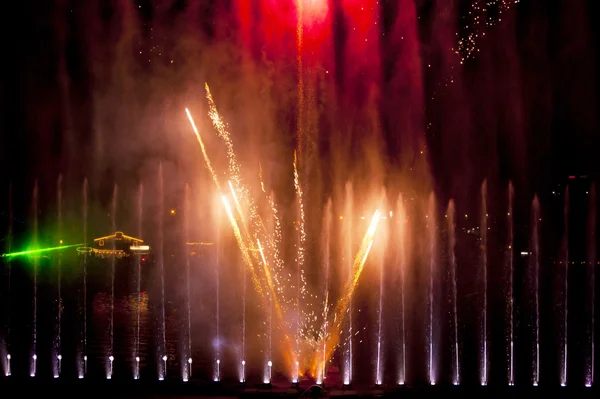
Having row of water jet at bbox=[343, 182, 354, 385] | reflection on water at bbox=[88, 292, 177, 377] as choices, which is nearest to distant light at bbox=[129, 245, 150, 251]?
row of water jet at bbox=[343, 182, 354, 385]

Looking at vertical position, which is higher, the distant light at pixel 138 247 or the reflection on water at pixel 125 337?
the reflection on water at pixel 125 337

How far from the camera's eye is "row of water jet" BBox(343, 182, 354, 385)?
1353cm

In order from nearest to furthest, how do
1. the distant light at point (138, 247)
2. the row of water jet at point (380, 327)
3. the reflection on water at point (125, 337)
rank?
the row of water jet at point (380, 327) < the reflection on water at point (125, 337) < the distant light at point (138, 247)

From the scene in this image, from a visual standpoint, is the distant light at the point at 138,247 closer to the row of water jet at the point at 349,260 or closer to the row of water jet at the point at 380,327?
the row of water jet at the point at 380,327

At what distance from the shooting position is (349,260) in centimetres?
2973

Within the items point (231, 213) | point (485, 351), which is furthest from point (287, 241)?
point (485, 351)

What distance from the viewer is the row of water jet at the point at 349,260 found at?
13.5 meters

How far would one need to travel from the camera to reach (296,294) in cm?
2050

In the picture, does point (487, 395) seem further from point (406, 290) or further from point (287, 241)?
point (287, 241)

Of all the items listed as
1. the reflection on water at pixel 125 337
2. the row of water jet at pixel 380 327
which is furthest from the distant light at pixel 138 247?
the reflection on water at pixel 125 337

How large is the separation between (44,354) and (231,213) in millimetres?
10802

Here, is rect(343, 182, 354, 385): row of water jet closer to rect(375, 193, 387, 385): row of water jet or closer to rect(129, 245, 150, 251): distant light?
rect(375, 193, 387, 385): row of water jet

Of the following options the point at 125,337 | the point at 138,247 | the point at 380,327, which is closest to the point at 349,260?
the point at 380,327

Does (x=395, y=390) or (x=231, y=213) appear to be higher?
(x=231, y=213)
